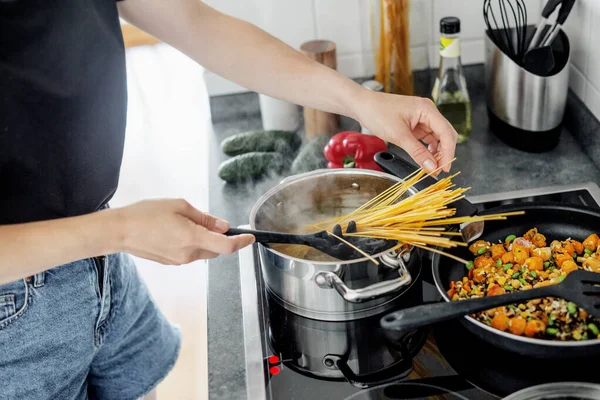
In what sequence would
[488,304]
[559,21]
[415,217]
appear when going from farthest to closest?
[559,21]
[415,217]
[488,304]

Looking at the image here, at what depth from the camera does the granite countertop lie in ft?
4.17

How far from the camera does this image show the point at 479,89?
1.93 meters

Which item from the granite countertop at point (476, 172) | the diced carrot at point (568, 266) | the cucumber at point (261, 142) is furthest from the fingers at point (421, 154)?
the cucumber at point (261, 142)

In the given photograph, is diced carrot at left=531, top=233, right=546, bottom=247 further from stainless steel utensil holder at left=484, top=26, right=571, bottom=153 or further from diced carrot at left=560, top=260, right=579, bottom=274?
stainless steel utensil holder at left=484, top=26, right=571, bottom=153

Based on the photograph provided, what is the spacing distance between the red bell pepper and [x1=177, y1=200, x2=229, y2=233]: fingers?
0.65 meters

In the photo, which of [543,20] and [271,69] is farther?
[543,20]

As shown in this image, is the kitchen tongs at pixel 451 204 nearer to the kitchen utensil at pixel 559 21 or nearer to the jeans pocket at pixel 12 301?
the kitchen utensil at pixel 559 21

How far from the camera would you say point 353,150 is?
167cm

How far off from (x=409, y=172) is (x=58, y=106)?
25.3 inches

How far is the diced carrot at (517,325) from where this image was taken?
103 centimetres

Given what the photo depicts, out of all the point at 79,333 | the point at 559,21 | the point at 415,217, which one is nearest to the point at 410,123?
the point at 415,217

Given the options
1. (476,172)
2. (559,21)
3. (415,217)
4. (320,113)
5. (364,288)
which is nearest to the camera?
(364,288)

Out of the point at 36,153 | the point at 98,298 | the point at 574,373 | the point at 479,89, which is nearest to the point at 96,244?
the point at 36,153

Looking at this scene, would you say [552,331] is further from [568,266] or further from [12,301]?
[12,301]
